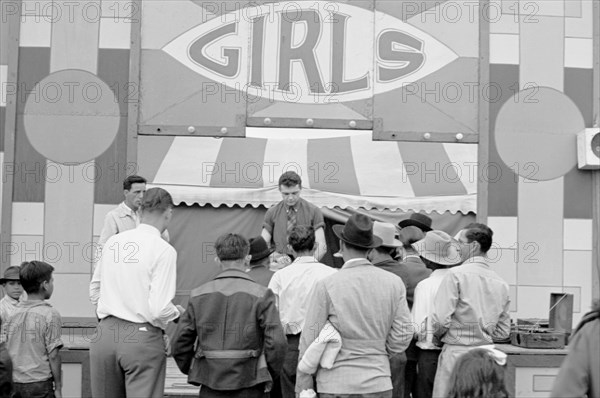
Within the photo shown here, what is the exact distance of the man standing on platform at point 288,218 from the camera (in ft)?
23.0

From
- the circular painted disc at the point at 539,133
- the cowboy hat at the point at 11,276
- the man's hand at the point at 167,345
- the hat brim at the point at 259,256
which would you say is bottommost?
the man's hand at the point at 167,345

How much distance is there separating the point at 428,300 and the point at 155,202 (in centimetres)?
182

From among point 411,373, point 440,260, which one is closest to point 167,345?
point 411,373

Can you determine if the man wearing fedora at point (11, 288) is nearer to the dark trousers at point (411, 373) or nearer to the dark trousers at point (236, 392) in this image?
the dark trousers at point (236, 392)

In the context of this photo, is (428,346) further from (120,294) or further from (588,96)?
(588,96)

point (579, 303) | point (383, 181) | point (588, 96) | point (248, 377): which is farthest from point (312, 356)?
point (588, 96)

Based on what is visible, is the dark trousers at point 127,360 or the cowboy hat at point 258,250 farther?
the cowboy hat at point 258,250

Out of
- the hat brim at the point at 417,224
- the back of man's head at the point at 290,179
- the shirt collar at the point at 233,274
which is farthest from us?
the back of man's head at the point at 290,179

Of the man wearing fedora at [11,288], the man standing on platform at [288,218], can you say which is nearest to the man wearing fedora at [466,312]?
the man standing on platform at [288,218]

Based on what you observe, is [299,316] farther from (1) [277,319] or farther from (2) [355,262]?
(2) [355,262]

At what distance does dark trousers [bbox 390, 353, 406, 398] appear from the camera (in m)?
5.14

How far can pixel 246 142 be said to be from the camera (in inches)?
308

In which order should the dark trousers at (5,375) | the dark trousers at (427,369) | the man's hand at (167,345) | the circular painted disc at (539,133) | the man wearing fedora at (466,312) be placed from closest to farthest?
1. the dark trousers at (5,375)
2. the man's hand at (167,345)
3. the man wearing fedora at (466,312)
4. the dark trousers at (427,369)
5. the circular painted disc at (539,133)

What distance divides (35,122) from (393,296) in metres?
4.39
